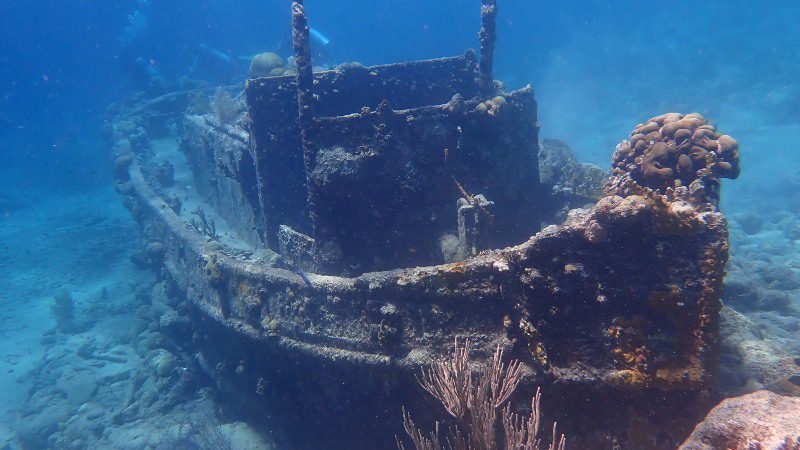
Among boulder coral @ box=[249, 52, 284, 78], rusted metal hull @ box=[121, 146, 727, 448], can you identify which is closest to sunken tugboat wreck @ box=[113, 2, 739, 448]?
rusted metal hull @ box=[121, 146, 727, 448]

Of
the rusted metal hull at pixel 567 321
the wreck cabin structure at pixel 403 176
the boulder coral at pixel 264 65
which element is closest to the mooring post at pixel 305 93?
the wreck cabin structure at pixel 403 176

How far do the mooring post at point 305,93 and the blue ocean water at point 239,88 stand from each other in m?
4.23

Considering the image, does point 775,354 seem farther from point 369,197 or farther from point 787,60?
point 787,60

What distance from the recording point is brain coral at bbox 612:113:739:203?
198 inches

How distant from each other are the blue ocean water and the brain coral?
5.27 feet

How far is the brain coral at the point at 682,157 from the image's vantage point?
502 centimetres

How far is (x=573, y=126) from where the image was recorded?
36188 mm

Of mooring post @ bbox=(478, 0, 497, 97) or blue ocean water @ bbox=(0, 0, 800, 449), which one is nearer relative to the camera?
mooring post @ bbox=(478, 0, 497, 97)

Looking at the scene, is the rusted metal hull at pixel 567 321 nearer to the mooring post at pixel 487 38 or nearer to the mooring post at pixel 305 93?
the mooring post at pixel 305 93

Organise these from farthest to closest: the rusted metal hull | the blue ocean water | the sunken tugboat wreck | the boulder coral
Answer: the boulder coral → the blue ocean water → the sunken tugboat wreck → the rusted metal hull

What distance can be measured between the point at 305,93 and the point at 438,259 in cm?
352

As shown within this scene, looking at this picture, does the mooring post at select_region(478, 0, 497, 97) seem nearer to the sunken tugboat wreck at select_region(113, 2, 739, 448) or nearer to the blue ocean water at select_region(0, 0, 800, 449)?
the sunken tugboat wreck at select_region(113, 2, 739, 448)

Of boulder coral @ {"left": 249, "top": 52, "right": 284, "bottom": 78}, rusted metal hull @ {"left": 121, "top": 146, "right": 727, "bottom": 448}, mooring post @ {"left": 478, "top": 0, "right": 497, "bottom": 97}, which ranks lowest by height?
rusted metal hull @ {"left": 121, "top": 146, "right": 727, "bottom": 448}

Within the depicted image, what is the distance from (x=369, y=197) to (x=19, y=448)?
11.4m
